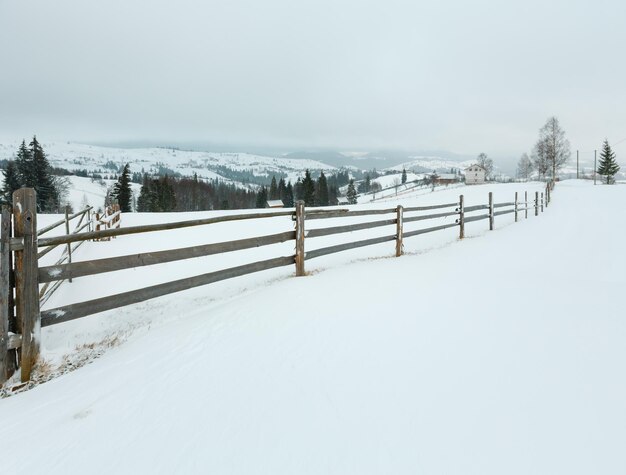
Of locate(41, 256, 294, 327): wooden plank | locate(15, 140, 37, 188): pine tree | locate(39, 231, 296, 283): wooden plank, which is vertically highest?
locate(15, 140, 37, 188): pine tree

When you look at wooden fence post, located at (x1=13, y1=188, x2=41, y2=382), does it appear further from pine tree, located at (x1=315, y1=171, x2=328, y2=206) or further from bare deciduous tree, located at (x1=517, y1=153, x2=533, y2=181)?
bare deciduous tree, located at (x1=517, y1=153, x2=533, y2=181)

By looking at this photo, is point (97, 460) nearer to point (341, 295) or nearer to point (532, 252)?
point (341, 295)

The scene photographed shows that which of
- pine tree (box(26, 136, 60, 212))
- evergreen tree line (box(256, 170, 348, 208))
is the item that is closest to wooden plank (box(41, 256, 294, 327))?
pine tree (box(26, 136, 60, 212))

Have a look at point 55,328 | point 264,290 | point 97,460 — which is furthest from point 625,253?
point 55,328

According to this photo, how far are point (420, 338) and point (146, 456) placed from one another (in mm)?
2592

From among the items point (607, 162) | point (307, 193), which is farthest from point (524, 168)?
point (307, 193)

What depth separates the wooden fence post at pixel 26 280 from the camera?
3.44 metres

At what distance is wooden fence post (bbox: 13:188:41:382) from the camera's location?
3.44 meters

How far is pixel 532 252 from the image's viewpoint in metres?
9.09

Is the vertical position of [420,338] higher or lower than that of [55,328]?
higher

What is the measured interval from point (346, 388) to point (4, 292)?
3.21 metres

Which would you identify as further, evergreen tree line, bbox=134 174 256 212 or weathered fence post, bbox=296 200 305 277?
evergreen tree line, bbox=134 174 256 212

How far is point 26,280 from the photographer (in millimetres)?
3445

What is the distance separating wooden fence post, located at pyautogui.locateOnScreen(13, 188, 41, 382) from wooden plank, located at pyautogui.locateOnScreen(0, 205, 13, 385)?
2.9 inches
